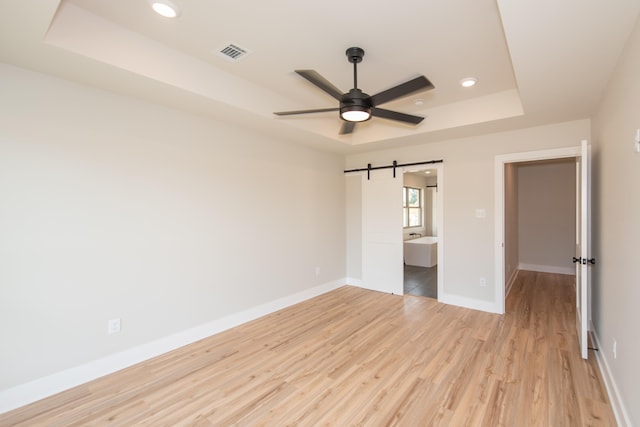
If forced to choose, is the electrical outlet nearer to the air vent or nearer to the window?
the air vent

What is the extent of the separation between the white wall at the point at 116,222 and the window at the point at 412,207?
5470 mm

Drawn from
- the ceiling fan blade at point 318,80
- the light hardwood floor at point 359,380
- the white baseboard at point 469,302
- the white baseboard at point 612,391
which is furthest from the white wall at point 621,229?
the ceiling fan blade at point 318,80

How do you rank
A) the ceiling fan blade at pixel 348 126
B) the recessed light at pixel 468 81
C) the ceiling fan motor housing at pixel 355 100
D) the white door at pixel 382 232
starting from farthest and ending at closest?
the white door at pixel 382 232 < the ceiling fan blade at pixel 348 126 < the recessed light at pixel 468 81 < the ceiling fan motor housing at pixel 355 100

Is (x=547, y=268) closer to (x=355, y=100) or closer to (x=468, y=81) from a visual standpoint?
(x=468, y=81)

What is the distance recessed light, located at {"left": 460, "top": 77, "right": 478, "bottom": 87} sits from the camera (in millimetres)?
3020

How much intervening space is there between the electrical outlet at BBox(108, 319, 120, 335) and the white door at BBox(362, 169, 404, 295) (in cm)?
370

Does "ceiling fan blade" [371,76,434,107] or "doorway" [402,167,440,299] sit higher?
"ceiling fan blade" [371,76,434,107]

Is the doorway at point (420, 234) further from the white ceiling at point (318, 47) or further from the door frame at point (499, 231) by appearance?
the white ceiling at point (318, 47)

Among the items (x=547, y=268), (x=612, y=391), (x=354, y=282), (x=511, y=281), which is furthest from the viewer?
(x=547, y=268)

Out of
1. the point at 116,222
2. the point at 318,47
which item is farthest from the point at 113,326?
the point at 318,47

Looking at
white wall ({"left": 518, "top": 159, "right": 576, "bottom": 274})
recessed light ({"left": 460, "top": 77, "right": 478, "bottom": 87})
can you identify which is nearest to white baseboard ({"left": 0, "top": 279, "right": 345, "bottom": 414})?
recessed light ({"left": 460, "top": 77, "right": 478, "bottom": 87})

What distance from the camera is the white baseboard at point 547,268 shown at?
6.34 meters

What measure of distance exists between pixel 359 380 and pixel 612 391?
6.00ft

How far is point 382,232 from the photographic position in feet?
16.5
